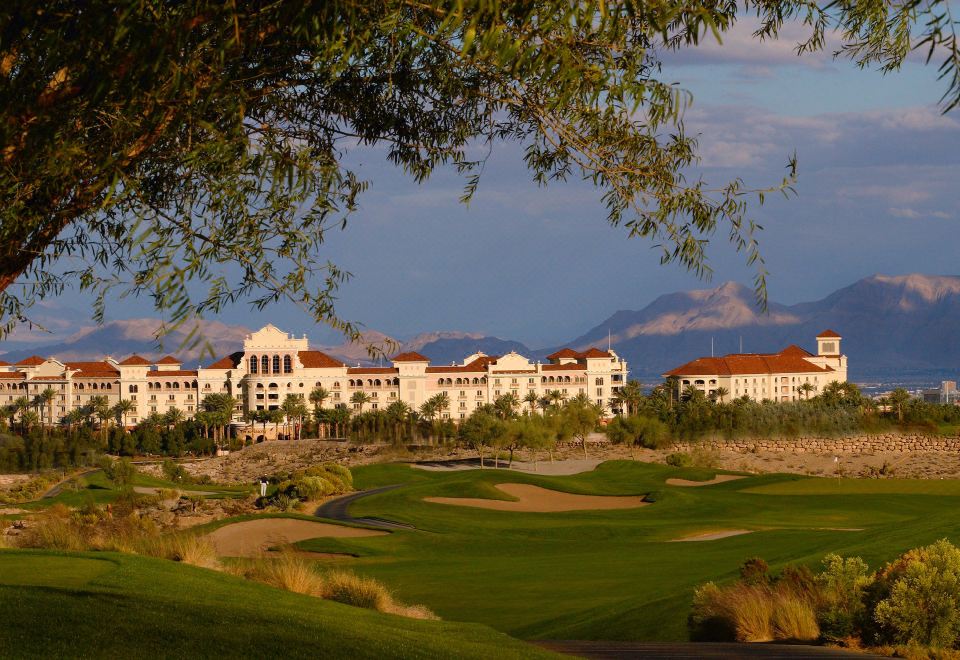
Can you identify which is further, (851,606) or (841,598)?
(841,598)

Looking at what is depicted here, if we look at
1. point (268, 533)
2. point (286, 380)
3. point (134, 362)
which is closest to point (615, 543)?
point (268, 533)

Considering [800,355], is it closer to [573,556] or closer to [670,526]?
[670,526]

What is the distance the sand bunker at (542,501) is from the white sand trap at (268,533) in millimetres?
15385

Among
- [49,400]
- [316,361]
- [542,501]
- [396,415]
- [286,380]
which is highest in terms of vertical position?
[316,361]

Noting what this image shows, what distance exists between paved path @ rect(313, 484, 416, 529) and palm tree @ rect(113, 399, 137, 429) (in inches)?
3004

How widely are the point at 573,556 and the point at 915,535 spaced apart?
1249cm

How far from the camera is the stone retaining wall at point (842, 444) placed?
103812 millimetres

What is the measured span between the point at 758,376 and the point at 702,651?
147m

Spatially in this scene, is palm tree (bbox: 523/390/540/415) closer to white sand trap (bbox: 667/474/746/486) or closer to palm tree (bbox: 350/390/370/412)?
palm tree (bbox: 350/390/370/412)

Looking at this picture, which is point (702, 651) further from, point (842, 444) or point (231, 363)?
point (231, 363)

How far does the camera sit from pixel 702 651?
14312mm

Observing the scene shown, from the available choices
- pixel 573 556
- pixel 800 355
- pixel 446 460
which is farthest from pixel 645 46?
pixel 800 355

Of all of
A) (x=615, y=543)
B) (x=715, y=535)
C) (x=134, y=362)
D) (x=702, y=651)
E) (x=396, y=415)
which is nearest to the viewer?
(x=702, y=651)

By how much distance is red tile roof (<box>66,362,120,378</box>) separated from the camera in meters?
143
